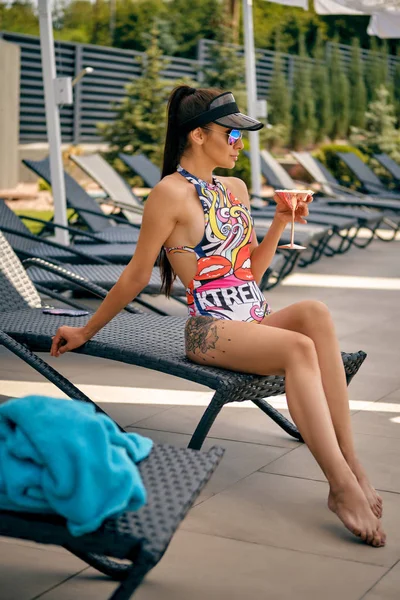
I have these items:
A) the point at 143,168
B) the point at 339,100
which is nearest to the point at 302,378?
the point at 143,168

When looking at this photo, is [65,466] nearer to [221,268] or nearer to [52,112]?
[221,268]

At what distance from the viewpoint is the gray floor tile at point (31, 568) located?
2449mm

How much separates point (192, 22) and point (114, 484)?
3006cm

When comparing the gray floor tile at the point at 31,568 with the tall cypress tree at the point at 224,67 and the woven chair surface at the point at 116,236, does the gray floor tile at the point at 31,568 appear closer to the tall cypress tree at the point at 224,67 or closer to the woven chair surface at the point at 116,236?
the woven chair surface at the point at 116,236

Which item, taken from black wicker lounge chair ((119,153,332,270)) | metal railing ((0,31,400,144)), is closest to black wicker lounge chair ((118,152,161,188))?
black wicker lounge chair ((119,153,332,270))

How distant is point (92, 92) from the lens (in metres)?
18.6

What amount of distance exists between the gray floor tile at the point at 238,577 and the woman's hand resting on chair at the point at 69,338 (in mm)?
899

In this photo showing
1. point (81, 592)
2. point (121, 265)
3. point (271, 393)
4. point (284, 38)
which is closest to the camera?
point (81, 592)

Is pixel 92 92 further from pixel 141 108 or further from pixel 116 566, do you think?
pixel 116 566

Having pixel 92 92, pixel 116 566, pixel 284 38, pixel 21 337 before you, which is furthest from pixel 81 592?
pixel 284 38

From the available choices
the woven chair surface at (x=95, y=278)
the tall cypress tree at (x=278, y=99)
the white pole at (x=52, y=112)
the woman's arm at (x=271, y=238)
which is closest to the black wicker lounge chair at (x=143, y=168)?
the white pole at (x=52, y=112)

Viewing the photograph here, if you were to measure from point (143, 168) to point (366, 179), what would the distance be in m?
4.77

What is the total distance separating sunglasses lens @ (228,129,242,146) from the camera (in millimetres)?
3371

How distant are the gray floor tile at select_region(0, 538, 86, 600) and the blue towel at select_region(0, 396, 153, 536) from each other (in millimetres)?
482
